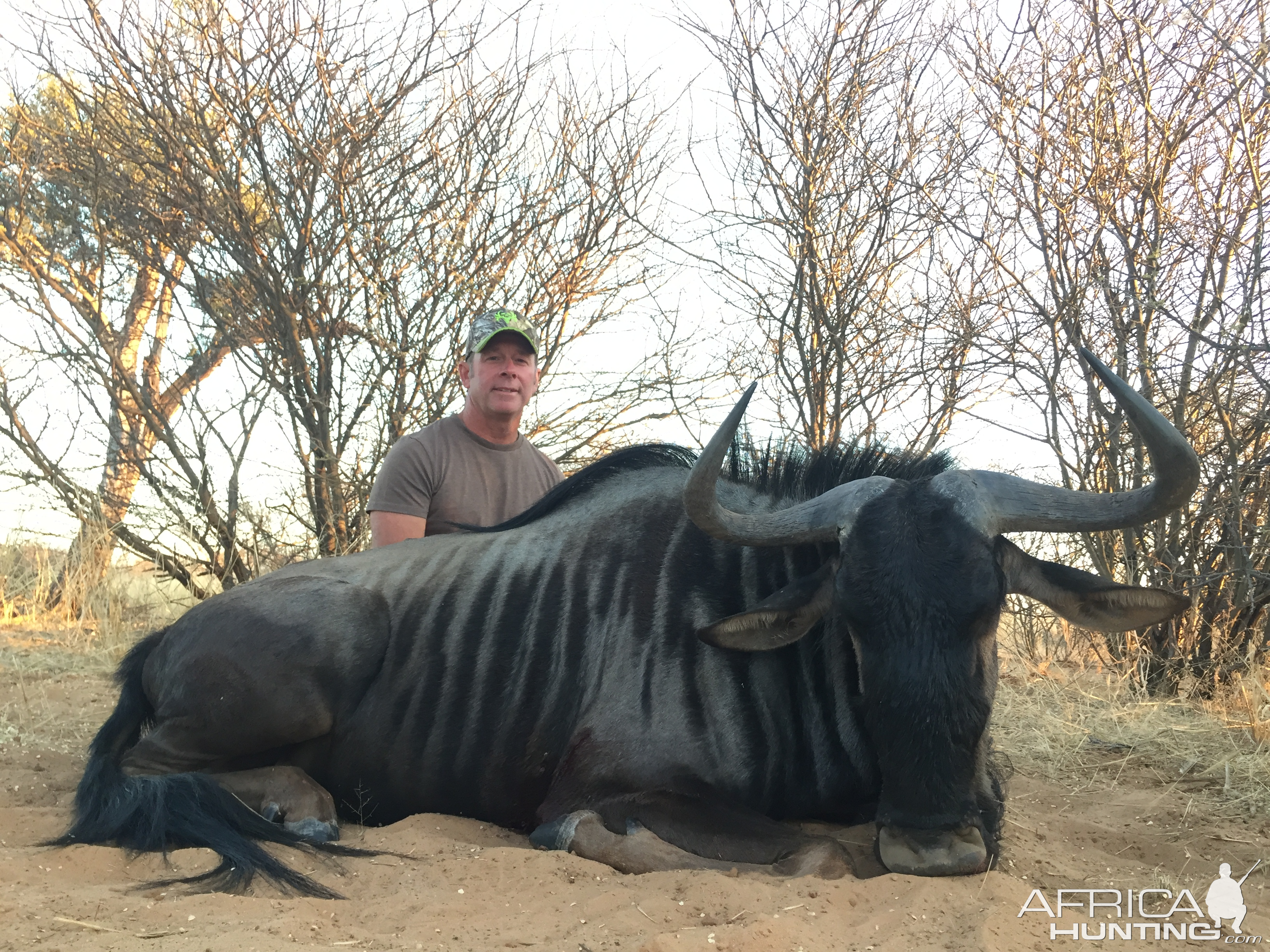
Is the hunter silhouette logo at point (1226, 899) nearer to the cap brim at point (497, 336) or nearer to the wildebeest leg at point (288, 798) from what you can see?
the wildebeest leg at point (288, 798)

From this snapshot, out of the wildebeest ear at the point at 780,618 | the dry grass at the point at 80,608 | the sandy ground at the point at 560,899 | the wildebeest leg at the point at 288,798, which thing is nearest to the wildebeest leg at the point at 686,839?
the sandy ground at the point at 560,899

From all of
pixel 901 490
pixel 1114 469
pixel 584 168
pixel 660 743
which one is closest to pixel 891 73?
pixel 584 168

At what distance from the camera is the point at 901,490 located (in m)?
3.21

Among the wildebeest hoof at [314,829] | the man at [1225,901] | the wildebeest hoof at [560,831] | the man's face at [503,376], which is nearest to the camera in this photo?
the man at [1225,901]

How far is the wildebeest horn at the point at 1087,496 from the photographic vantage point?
9.64 feet

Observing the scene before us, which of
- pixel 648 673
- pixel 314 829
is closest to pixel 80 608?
pixel 314 829

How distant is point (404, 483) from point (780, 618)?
2.49m

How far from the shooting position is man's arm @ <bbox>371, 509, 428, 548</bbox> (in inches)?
202

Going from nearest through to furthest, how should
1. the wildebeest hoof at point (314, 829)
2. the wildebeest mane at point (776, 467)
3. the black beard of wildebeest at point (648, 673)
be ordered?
the black beard of wildebeest at point (648, 673), the wildebeest hoof at point (314, 829), the wildebeest mane at point (776, 467)

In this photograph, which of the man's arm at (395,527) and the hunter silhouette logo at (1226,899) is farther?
the man's arm at (395,527)

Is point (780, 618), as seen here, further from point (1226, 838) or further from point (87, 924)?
point (87, 924)

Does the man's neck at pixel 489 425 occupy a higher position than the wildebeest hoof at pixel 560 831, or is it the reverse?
the man's neck at pixel 489 425

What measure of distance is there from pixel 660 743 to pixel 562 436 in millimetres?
5043

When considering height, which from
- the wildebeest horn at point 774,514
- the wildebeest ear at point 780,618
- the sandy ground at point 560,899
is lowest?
the sandy ground at point 560,899
